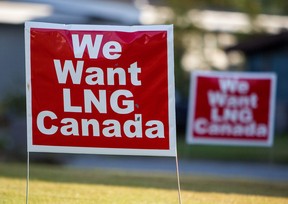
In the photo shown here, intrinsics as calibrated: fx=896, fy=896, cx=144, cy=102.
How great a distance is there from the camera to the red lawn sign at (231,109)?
1983 cm

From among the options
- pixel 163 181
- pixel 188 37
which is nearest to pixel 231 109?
pixel 163 181

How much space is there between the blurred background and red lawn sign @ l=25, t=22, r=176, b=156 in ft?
54.4

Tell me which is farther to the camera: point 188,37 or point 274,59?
point 188,37

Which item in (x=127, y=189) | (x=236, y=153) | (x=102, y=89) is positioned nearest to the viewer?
(x=102, y=89)

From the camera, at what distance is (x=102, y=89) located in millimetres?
10109

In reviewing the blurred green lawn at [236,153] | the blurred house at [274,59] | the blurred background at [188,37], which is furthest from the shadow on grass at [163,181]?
the blurred house at [274,59]

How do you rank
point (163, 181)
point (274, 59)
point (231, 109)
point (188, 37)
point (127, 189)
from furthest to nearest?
point (188, 37) → point (274, 59) → point (231, 109) → point (163, 181) → point (127, 189)

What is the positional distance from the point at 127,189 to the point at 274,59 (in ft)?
66.2

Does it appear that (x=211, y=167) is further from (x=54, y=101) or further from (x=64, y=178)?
(x=54, y=101)

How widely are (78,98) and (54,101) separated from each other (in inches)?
11.1

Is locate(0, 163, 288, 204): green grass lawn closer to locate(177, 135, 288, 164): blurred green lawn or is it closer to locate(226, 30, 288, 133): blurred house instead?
locate(177, 135, 288, 164): blurred green lawn

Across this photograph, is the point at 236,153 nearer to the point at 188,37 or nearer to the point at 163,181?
the point at 188,37

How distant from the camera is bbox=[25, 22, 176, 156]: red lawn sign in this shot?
33.1 feet

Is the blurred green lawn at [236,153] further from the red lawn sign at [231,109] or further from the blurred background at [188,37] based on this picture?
the red lawn sign at [231,109]
